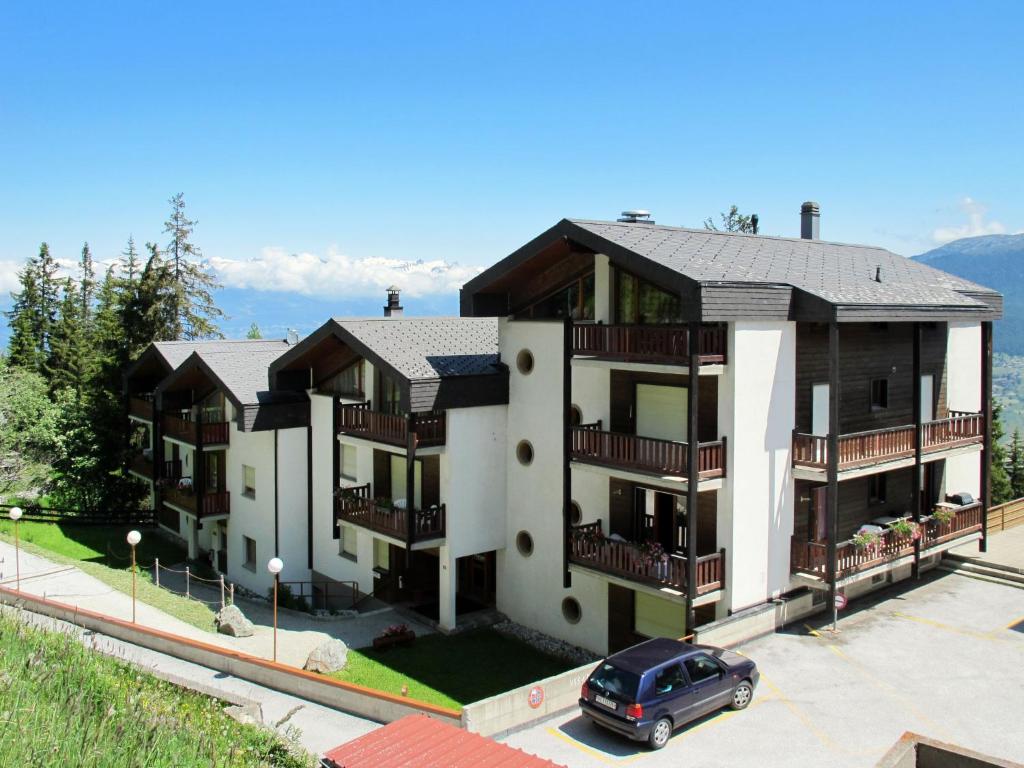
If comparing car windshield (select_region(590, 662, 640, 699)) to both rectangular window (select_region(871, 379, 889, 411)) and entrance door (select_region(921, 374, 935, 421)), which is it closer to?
rectangular window (select_region(871, 379, 889, 411))

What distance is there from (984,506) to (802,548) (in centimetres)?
698

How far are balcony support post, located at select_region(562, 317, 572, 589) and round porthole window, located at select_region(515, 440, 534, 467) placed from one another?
1647mm

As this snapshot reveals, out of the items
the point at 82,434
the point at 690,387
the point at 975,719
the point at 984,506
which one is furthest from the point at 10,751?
the point at 82,434

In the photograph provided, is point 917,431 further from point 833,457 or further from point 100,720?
point 100,720

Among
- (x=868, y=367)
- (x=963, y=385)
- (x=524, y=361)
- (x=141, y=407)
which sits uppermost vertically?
(x=524, y=361)

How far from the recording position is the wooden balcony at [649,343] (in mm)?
18453

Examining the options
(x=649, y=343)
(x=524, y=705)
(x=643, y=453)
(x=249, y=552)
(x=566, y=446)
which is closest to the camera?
(x=524, y=705)

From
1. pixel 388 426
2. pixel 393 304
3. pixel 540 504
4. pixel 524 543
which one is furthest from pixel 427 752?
pixel 393 304

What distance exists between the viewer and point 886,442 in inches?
816

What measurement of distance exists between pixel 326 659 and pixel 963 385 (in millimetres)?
18892

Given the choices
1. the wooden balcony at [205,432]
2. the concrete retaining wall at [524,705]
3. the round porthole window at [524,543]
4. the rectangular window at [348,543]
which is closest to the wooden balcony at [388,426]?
the round porthole window at [524,543]

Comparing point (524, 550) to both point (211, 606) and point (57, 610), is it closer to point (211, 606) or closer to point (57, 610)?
point (211, 606)

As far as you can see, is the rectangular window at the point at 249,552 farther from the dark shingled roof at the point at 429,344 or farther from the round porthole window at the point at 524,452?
the round porthole window at the point at 524,452

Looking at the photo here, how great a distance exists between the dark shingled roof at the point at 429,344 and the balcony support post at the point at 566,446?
8.25 feet
